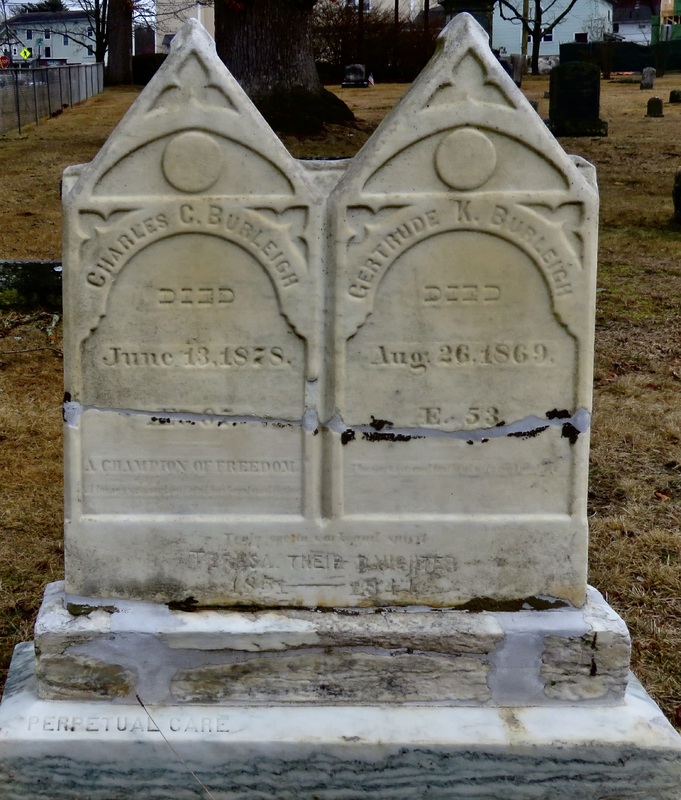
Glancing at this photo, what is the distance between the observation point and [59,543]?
4.21 m

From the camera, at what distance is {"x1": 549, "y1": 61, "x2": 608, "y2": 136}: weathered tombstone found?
57.1 ft

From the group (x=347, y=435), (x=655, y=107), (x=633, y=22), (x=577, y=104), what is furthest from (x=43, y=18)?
(x=347, y=435)

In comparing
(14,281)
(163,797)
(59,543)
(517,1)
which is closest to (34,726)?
(163,797)

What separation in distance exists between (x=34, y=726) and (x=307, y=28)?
42.5ft

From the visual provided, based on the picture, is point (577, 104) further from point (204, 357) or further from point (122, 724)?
point (122, 724)

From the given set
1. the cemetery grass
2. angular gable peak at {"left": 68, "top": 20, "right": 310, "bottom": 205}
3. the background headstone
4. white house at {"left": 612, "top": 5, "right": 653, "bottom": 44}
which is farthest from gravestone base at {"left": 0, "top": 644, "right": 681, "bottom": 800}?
white house at {"left": 612, "top": 5, "right": 653, "bottom": 44}

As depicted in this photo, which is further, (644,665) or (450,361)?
(644,665)

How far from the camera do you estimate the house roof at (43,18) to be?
255 feet

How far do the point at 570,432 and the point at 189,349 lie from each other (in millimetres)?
1065

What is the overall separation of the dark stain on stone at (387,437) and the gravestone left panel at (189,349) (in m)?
0.16

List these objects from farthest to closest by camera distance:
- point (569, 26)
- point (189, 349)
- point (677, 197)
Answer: point (569, 26) < point (677, 197) < point (189, 349)

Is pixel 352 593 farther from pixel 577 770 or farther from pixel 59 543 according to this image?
pixel 59 543

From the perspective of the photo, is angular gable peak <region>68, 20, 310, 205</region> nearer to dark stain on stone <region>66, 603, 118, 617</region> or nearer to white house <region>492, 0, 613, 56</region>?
dark stain on stone <region>66, 603, 118, 617</region>

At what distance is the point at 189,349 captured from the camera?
8.84 ft
